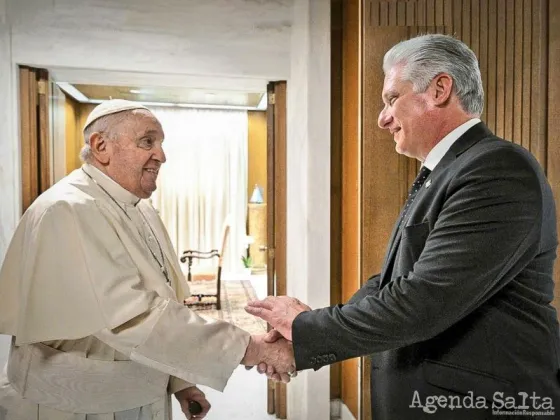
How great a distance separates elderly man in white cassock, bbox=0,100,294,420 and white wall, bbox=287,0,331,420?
1487mm

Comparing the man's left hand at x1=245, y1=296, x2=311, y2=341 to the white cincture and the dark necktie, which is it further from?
the white cincture

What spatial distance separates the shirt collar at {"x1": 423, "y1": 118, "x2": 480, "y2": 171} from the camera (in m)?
1.23

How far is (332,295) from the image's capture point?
3115 mm

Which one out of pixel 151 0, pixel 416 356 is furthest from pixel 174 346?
pixel 151 0

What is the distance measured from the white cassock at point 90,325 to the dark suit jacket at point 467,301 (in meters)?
0.42

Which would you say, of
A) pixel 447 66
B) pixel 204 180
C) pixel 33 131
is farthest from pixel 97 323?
pixel 204 180

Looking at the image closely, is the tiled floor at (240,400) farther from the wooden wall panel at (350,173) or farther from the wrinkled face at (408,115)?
the wrinkled face at (408,115)

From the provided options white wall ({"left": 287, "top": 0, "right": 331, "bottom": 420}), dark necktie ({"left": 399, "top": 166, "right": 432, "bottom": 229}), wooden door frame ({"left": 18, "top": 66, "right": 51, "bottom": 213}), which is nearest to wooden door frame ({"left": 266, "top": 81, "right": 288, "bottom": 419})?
white wall ({"left": 287, "top": 0, "right": 331, "bottom": 420})

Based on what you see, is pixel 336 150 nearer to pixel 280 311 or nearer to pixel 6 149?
pixel 280 311

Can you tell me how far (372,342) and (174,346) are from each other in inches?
24.5

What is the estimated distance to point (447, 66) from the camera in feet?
3.99

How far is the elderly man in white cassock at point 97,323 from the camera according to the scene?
1.40 metres

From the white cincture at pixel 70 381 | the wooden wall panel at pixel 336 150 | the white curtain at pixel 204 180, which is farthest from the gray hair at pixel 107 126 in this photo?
the white curtain at pixel 204 180

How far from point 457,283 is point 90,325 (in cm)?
103
